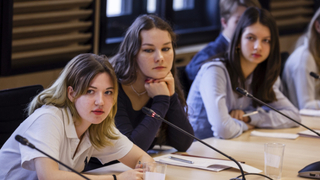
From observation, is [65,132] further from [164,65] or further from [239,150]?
[239,150]

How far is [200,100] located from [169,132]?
0.55 meters

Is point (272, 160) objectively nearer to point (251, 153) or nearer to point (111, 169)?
point (251, 153)

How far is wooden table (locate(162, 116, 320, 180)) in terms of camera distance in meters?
1.62

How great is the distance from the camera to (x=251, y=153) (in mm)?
1984

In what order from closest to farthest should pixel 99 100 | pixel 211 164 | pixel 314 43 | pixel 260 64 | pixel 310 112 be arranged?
pixel 99 100
pixel 211 164
pixel 260 64
pixel 310 112
pixel 314 43

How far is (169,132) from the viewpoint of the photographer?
82.7 inches

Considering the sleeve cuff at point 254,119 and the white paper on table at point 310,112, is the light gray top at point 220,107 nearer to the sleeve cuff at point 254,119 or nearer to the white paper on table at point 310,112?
the sleeve cuff at point 254,119

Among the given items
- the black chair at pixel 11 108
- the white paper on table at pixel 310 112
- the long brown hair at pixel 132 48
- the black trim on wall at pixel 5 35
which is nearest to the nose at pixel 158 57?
the long brown hair at pixel 132 48

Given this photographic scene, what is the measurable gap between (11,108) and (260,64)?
1.60m

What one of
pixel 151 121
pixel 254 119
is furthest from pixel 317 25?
pixel 151 121

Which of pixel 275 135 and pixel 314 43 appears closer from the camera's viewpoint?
pixel 275 135

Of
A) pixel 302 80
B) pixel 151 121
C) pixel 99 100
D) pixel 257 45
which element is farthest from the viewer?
pixel 302 80

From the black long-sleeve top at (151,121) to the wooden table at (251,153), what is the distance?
0.10m

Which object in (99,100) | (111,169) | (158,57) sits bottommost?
(111,169)
